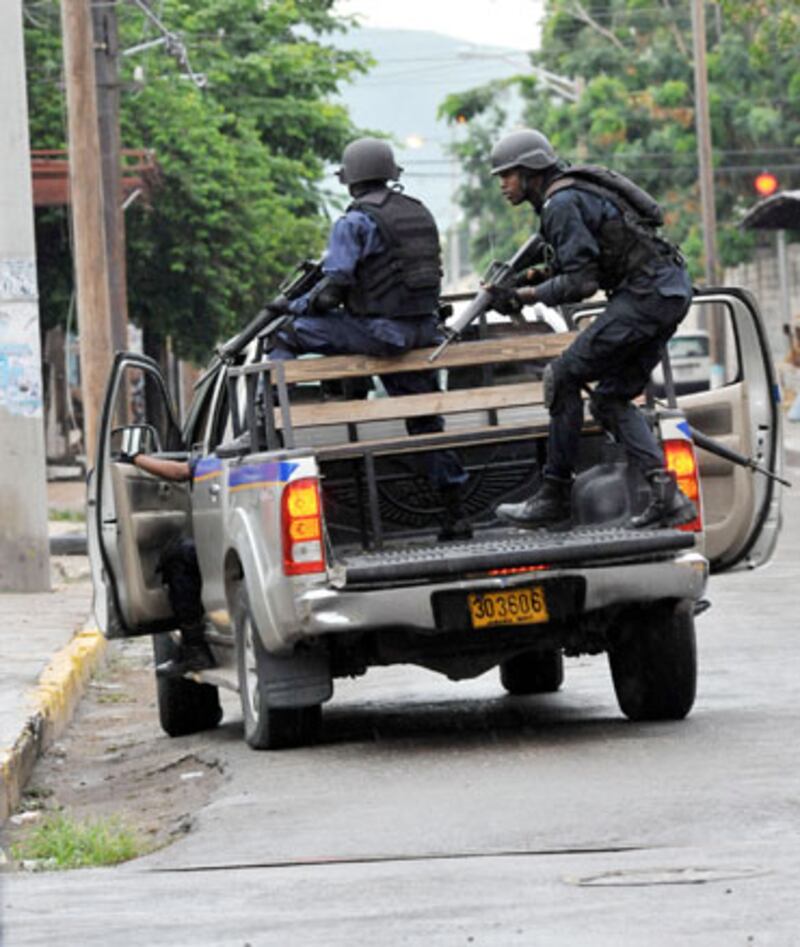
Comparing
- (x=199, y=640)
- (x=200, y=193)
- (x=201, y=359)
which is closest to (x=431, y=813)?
(x=199, y=640)

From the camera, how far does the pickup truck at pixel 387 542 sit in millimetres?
9984

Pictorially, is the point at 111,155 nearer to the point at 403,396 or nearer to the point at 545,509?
the point at 403,396

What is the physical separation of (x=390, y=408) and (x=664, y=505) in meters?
1.14

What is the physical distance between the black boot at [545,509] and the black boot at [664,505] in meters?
0.36

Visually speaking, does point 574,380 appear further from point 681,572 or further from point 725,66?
point 725,66

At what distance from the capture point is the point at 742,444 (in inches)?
497

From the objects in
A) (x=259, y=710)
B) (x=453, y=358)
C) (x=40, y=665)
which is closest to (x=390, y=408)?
(x=453, y=358)

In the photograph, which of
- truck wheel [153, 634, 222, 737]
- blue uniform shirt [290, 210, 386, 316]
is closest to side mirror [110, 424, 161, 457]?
truck wheel [153, 634, 222, 737]

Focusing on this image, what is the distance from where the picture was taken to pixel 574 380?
10438 millimetres

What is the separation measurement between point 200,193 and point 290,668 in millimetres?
32123

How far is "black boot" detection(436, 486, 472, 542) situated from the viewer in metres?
10.9

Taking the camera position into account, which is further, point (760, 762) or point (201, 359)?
point (201, 359)

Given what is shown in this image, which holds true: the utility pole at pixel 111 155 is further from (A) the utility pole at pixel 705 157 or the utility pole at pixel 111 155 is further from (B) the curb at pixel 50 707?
(A) the utility pole at pixel 705 157

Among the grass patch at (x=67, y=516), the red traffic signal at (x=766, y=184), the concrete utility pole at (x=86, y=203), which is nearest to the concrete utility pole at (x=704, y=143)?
the red traffic signal at (x=766, y=184)
